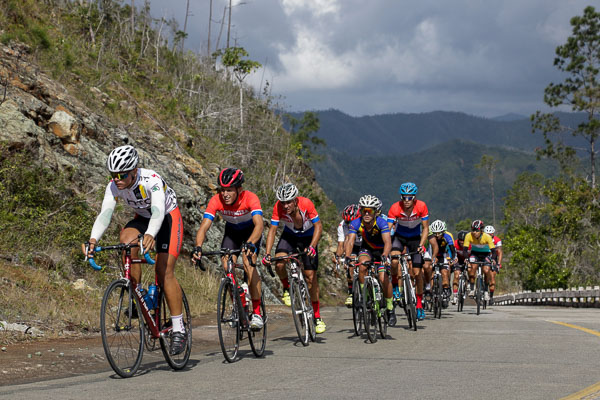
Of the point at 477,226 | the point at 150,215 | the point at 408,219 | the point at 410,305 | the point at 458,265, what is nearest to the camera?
the point at 150,215

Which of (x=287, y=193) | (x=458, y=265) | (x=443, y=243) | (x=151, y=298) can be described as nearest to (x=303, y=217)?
(x=287, y=193)

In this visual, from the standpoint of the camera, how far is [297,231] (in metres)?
11.3

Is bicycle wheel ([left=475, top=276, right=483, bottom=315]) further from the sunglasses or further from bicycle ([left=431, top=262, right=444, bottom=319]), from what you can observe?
the sunglasses

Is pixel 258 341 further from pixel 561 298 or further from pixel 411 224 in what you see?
pixel 561 298

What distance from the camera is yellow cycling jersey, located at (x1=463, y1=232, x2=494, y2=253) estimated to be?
1962 cm

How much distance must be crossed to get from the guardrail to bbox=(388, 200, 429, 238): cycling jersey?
12408 mm

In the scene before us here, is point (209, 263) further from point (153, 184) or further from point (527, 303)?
point (527, 303)

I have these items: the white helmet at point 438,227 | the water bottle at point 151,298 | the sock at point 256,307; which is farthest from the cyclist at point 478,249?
the water bottle at point 151,298

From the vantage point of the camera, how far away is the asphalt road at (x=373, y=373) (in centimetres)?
624

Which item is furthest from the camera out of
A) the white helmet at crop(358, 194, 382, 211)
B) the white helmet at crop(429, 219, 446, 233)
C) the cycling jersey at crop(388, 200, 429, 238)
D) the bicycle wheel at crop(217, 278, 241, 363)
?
the white helmet at crop(429, 219, 446, 233)

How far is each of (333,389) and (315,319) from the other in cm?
479

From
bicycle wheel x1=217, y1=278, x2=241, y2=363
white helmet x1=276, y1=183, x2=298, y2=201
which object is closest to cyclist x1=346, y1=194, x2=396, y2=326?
white helmet x1=276, y1=183, x2=298, y2=201

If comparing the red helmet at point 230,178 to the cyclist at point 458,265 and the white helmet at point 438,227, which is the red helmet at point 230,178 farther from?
the cyclist at point 458,265

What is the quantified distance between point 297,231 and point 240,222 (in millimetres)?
1861
